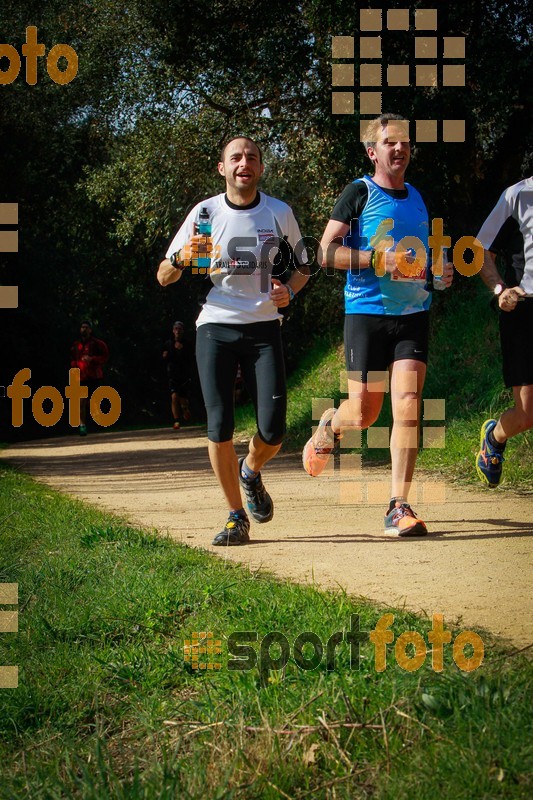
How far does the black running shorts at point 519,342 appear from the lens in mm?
6613

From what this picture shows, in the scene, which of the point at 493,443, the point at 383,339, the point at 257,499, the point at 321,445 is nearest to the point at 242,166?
the point at 383,339

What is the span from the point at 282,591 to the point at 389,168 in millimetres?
2847

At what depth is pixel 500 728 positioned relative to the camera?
270cm

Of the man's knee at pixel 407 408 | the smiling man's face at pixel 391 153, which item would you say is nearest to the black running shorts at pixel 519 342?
the man's knee at pixel 407 408

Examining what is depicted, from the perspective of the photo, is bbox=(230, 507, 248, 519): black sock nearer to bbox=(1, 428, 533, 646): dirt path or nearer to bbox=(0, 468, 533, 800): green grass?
bbox=(1, 428, 533, 646): dirt path

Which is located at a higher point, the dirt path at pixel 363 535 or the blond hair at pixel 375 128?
the blond hair at pixel 375 128

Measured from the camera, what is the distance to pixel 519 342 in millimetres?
6641

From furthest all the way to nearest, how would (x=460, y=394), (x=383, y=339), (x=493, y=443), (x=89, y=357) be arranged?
(x=89, y=357), (x=460, y=394), (x=493, y=443), (x=383, y=339)

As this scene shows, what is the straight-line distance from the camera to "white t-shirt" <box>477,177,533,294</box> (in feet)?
21.5

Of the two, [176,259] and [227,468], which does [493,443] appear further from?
[176,259]

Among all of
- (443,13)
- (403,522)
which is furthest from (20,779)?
(443,13)

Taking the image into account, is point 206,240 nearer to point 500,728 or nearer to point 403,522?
point 403,522

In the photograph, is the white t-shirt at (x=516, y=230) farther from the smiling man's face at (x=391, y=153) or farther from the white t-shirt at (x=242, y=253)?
the white t-shirt at (x=242, y=253)

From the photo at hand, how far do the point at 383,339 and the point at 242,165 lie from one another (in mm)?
1326
